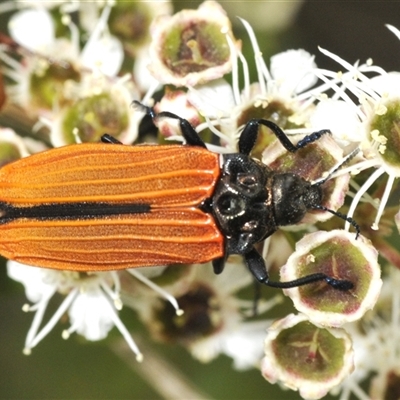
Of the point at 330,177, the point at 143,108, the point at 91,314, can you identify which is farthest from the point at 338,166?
the point at 91,314

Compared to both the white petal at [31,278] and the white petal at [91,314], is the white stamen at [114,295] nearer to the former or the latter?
the white petal at [91,314]

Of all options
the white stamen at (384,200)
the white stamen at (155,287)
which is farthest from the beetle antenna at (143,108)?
the white stamen at (384,200)

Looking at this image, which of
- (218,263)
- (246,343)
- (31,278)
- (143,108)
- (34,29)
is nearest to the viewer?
(218,263)

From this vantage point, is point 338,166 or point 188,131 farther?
point 188,131

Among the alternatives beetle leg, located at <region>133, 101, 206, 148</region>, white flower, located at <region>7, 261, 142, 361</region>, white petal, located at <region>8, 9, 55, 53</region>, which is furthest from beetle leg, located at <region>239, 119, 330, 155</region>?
white petal, located at <region>8, 9, 55, 53</region>

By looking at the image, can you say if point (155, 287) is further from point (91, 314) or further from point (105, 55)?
point (105, 55)

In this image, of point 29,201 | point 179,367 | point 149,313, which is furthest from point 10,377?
point 29,201

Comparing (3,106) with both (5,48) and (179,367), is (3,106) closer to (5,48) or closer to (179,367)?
(5,48)
